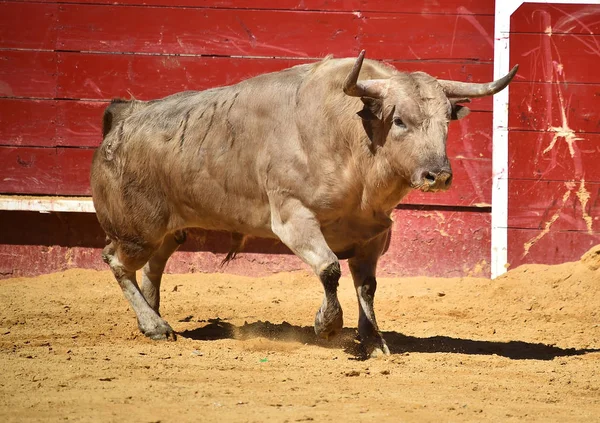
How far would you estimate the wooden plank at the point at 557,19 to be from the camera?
8.83 m

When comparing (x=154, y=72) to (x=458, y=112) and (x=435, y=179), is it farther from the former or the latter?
(x=435, y=179)

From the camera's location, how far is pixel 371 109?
19.9 feet

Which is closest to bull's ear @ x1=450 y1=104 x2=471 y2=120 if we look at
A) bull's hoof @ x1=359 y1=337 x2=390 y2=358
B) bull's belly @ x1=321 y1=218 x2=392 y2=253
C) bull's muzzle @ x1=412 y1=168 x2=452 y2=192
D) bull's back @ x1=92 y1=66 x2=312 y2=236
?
bull's muzzle @ x1=412 y1=168 x2=452 y2=192

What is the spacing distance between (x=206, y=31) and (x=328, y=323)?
4.06 metres

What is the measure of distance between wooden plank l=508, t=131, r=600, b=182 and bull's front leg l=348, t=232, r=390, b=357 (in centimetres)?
277

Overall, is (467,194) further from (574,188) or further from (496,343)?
(496,343)

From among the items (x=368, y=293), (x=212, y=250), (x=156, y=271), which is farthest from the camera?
(x=212, y=250)

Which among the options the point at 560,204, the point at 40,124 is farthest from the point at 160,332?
the point at 560,204

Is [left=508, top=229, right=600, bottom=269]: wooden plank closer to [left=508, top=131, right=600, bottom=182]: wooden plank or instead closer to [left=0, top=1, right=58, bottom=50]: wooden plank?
[left=508, top=131, right=600, bottom=182]: wooden plank

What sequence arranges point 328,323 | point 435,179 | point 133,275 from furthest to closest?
point 133,275 < point 328,323 < point 435,179

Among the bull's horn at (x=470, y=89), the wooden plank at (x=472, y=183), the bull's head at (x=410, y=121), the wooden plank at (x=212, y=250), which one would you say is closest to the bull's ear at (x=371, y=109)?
the bull's head at (x=410, y=121)

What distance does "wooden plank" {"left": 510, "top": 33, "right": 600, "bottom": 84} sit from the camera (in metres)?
8.85

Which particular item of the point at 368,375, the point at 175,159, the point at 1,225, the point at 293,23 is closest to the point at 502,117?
the point at 293,23

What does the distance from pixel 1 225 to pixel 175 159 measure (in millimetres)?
3059
